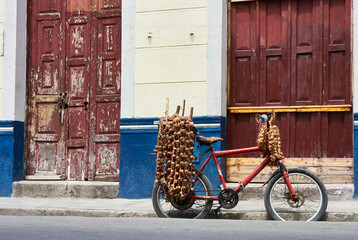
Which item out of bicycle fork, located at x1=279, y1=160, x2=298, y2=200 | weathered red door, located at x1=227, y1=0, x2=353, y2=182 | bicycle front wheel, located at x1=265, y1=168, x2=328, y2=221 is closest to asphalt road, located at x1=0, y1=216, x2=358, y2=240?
bicycle front wheel, located at x1=265, y1=168, x2=328, y2=221

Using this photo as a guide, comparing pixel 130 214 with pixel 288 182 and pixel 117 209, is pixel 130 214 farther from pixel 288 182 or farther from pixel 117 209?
pixel 288 182

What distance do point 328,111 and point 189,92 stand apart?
204 centimetres

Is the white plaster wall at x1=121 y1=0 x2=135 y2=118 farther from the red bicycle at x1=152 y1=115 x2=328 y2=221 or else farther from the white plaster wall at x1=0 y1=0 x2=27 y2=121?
the red bicycle at x1=152 y1=115 x2=328 y2=221

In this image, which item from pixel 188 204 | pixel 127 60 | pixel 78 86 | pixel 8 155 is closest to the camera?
pixel 188 204

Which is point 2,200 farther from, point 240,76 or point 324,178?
point 324,178

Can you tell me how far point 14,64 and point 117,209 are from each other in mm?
3547

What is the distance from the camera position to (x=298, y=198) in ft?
24.3

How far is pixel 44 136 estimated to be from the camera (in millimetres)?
10531

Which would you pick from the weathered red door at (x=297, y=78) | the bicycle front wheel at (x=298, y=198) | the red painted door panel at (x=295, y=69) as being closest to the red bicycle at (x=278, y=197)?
the bicycle front wheel at (x=298, y=198)

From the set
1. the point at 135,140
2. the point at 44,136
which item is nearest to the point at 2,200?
the point at 44,136

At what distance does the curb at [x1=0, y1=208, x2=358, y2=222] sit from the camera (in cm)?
733

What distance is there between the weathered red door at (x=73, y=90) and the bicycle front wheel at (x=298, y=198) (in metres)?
3.38

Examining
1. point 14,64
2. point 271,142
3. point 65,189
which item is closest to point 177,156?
point 271,142

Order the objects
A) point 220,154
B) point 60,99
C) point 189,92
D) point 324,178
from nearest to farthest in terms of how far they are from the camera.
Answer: point 220,154, point 324,178, point 189,92, point 60,99
